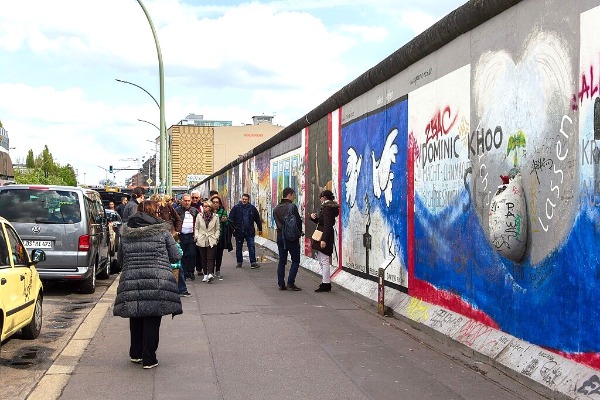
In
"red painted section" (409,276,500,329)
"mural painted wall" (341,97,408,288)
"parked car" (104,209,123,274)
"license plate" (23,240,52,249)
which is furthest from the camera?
"parked car" (104,209,123,274)

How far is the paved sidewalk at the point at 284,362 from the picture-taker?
21.4ft

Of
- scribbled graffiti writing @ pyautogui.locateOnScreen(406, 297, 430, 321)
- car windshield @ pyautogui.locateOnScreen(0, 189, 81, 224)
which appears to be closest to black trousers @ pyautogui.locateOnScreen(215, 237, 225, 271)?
car windshield @ pyautogui.locateOnScreen(0, 189, 81, 224)

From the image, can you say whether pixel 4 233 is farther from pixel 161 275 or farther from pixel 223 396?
pixel 223 396

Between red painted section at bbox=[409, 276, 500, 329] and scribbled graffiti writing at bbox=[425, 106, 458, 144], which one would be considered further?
scribbled graffiti writing at bbox=[425, 106, 458, 144]

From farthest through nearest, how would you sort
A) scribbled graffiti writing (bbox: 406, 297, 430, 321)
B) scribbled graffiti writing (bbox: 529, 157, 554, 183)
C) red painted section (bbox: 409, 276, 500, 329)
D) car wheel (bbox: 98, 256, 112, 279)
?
car wheel (bbox: 98, 256, 112, 279) < scribbled graffiti writing (bbox: 406, 297, 430, 321) < red painted section (bbox: 409, 276, 500, 329) < scribbled graffiti writing (bbox: 529, 157, 554, 183)

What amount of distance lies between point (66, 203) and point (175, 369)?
6.62 metres

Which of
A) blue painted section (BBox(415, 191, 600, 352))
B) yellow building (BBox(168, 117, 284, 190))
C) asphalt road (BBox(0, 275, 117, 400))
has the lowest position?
asphalt road (BBox(0, 275, 117, 400))

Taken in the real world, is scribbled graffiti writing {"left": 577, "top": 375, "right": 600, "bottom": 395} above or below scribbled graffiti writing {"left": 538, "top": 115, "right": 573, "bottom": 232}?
below

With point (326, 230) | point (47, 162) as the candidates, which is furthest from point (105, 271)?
point (47, 162)

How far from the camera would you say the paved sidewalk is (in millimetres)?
6508

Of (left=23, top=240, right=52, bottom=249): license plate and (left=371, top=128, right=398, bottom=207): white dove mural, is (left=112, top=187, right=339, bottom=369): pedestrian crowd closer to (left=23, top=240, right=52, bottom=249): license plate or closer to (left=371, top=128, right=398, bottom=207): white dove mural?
(left=371, top=128, right=398, bottom=207): white dove mural

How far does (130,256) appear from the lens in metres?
7.44

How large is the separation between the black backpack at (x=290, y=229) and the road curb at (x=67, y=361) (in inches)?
135

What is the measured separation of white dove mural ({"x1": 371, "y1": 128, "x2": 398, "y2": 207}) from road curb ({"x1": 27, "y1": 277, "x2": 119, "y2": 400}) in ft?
14.2
